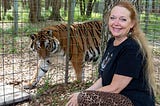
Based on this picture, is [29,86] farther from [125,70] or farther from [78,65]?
[125,70]

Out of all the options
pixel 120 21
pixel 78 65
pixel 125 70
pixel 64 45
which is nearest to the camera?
pixel 125 70

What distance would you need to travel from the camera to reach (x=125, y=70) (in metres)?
2.43

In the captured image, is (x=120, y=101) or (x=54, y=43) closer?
(x=120, y=101)

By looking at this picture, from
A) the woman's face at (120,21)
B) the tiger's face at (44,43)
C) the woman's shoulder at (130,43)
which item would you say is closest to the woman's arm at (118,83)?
the woman's shoulder at (130,43)

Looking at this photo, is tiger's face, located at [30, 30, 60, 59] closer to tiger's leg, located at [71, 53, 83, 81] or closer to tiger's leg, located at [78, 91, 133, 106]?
tiger's leg, located at [71, 53, 83, 81]

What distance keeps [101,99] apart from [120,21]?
2.00 ft

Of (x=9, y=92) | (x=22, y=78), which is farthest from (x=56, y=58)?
(x=9, y=92)

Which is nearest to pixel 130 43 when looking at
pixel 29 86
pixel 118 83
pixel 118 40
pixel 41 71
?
pixel 118 40

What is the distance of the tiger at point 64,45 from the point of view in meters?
5.41

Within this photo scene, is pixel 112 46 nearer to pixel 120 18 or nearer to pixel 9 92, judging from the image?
pixel 120 18

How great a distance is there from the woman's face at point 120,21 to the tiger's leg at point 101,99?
0.47 metres

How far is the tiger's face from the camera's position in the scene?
538cm

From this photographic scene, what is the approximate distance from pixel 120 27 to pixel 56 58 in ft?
10.3

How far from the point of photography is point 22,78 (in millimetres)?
5742
